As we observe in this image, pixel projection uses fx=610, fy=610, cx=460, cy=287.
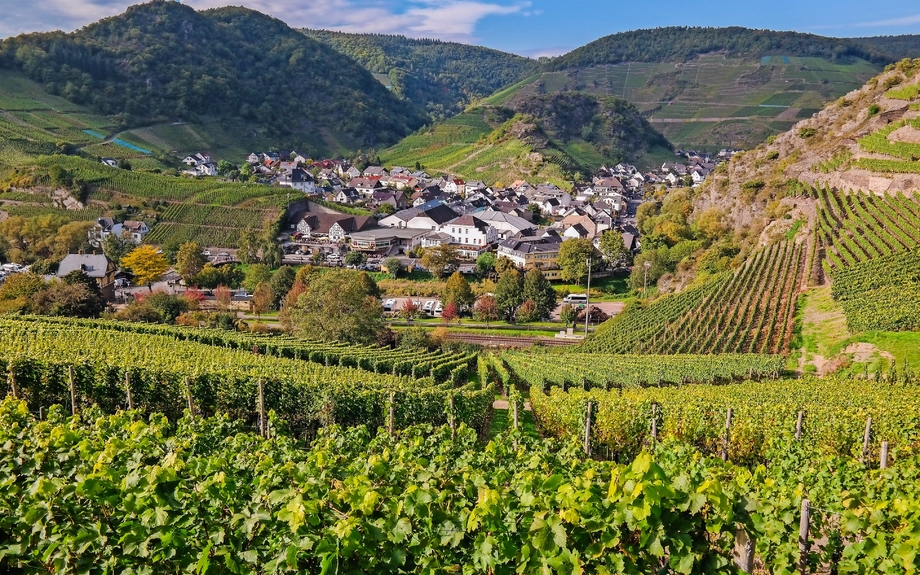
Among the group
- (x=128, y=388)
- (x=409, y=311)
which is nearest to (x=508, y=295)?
(x=409, y=311)

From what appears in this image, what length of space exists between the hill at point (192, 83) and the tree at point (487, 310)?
110 meters

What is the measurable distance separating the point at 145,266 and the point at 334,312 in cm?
3691

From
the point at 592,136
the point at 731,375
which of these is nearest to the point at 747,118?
the point at 592,136

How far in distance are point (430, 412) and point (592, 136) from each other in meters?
153

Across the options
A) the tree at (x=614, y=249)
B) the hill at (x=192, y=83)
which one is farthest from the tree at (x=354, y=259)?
the hill at (x=192, y=83)

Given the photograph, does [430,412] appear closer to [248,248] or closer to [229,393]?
[229,393]

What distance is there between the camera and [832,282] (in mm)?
35125

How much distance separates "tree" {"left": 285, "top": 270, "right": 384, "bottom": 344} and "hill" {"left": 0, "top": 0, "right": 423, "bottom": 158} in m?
116

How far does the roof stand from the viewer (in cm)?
5775

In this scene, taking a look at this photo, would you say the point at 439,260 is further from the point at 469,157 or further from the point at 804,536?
the point at 469,157

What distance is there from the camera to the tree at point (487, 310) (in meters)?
53.7

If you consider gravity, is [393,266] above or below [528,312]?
above

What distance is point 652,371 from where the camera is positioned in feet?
84.8

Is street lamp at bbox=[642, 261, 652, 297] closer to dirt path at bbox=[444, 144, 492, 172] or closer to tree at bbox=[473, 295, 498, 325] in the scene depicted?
tree at bbox=[473, 295, 498, 325]
